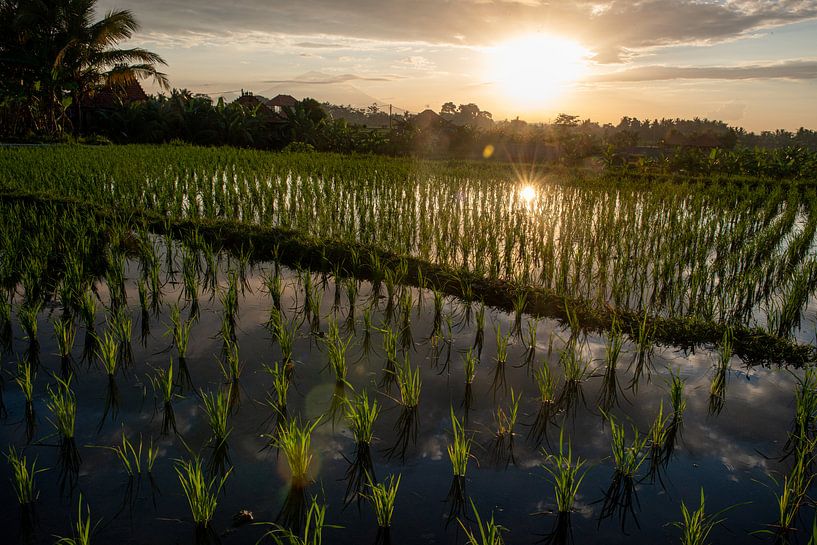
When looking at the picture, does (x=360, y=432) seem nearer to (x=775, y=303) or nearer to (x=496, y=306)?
(x=496, y=306)

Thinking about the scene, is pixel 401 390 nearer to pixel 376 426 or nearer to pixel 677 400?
pixel 376 426

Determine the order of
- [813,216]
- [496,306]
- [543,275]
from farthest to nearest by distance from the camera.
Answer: [813,216] < [543,275] < [496,306]

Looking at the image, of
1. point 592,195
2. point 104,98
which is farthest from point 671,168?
point 104,98

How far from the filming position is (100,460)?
249 centimetres

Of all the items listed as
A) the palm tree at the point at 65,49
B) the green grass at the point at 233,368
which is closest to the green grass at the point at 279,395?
the green grass at the point at 233,368

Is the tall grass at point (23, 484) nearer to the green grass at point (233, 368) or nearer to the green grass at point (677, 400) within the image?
the green grass at point (233, 368)

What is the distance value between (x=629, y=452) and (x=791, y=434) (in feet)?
3.17

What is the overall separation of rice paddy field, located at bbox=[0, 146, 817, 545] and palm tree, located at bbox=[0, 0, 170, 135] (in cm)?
1301

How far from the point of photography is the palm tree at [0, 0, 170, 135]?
1633 centimetres

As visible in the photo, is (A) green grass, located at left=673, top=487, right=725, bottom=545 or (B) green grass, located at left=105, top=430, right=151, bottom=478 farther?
(B) green grass, located at left=105, top=430, right=151, bottom=478

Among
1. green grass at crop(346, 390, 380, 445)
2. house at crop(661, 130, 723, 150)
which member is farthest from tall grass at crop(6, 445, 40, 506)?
house at crop(661, 130, 723, 150)

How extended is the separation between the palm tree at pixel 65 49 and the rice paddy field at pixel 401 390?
13008 millimetres

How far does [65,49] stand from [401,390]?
18.3 meters

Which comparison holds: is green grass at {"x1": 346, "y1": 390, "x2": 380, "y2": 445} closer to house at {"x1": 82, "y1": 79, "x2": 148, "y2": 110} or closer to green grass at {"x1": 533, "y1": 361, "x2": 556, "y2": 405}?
green grass at {"x1": 533, "y1": 361, "x2": 556, "y2": 405}
